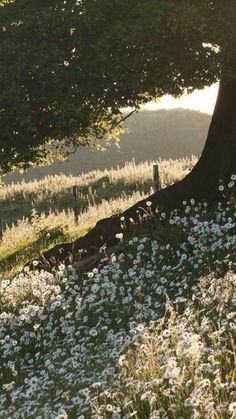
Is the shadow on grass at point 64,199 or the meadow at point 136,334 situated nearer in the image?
the meadow at point 136,334

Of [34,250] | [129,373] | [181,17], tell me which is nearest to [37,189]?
[34,250]

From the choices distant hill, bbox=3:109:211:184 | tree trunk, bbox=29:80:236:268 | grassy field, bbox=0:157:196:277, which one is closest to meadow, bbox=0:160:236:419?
tree trunk, bbox=29:80:236:268

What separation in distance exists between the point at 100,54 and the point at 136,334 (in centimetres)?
701

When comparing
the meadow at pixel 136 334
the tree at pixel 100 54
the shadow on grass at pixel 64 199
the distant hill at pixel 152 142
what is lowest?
the distant hill at pixel 152 142

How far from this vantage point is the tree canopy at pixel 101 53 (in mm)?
13992

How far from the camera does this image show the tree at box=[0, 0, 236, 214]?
1399cm

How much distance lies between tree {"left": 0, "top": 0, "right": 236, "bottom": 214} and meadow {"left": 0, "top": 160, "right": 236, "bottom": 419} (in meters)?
2.97

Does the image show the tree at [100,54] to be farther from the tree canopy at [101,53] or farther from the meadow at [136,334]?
the meadow at [136,334]

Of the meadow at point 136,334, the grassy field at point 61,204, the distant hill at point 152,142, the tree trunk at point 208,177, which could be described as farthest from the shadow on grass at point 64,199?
the distant hill at point 152,142

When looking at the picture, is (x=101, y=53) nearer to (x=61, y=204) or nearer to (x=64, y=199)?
(x=61, y=204)

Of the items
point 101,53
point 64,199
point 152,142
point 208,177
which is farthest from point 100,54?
point 152,142

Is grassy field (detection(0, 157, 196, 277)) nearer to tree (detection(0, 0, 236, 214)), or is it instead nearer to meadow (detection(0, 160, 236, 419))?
tree (detection(0, 0, 236, 214))

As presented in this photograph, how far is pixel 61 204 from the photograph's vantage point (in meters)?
44.0

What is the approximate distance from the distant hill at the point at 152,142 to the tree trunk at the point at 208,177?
342 feet
